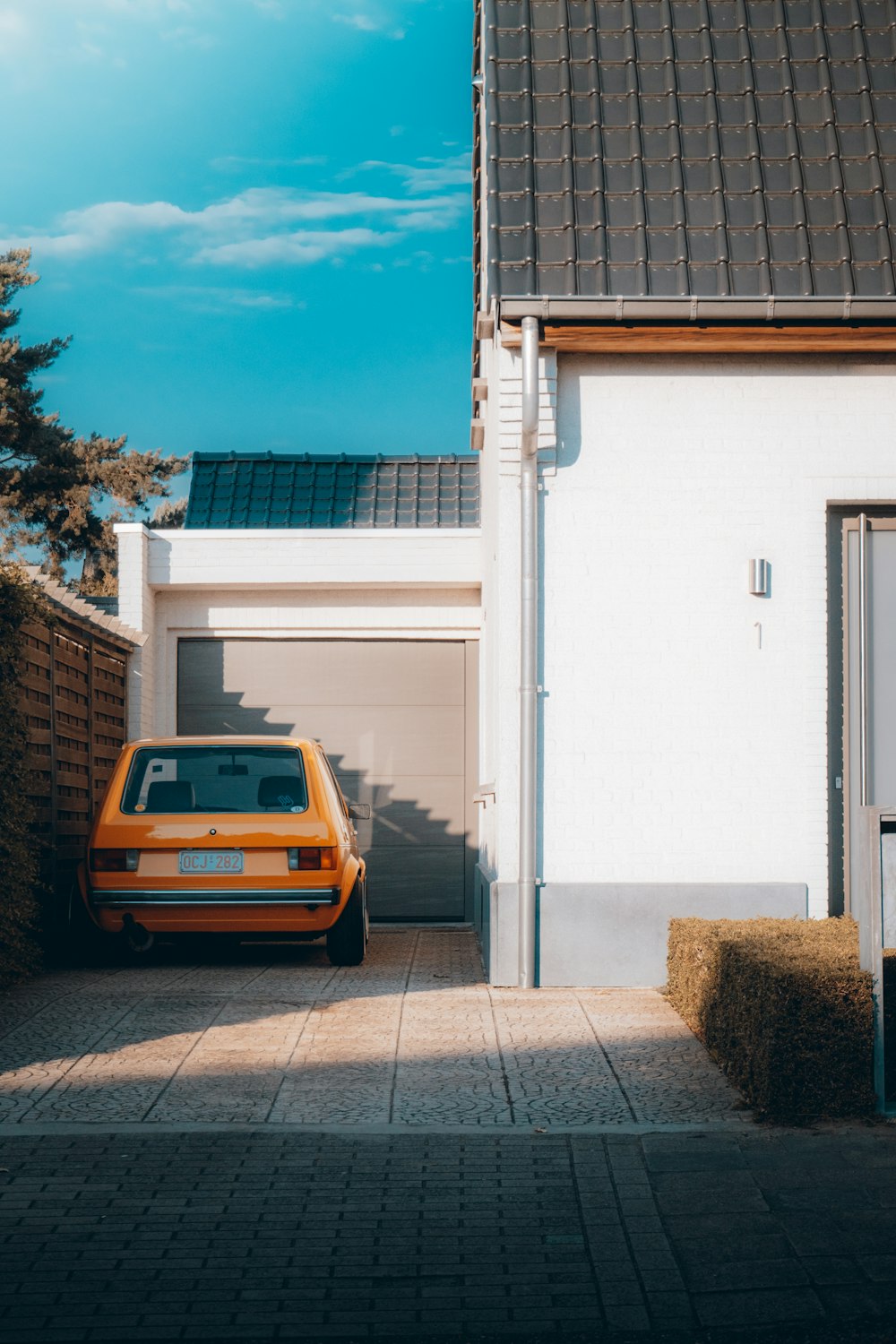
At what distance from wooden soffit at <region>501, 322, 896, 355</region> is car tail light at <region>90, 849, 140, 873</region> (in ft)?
13.7

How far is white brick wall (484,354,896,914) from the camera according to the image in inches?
356

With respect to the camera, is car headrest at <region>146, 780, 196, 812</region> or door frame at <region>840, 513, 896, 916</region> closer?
door frame at <region>840, 513, 896, 916</region>

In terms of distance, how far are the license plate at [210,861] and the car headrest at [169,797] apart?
1.32ft

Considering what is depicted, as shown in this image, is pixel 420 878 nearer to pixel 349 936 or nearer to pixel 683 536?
pixel 349 936

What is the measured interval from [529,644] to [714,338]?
87.6 inches

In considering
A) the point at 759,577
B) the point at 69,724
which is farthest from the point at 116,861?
the point at 759,577

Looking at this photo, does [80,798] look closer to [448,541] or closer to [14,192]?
[448,541]

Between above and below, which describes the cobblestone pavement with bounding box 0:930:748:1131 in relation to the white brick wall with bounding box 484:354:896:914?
below

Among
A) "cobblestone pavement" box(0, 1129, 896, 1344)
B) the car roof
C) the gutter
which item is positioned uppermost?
the gutter

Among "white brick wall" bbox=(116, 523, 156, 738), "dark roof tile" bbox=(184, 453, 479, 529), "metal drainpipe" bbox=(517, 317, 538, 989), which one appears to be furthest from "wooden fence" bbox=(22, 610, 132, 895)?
"dark roof tile" bbox=(184, 453, 479, 529)

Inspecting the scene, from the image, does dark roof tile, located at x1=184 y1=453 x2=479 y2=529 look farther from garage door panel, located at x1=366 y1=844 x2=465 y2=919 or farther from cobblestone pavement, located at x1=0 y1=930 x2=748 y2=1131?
cobblestone pavement, located at x1=0 y1=930 x2=748 y2=1131

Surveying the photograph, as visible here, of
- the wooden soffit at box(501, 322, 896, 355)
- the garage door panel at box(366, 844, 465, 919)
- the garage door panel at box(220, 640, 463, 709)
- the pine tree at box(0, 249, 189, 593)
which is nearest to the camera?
the wooden soffit at box(501, 322, 896, 355)

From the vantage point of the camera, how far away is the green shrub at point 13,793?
862 centimetres

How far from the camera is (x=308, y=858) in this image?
9.75 metres
